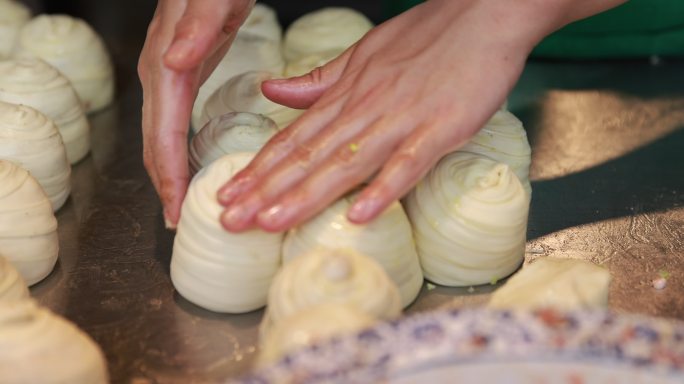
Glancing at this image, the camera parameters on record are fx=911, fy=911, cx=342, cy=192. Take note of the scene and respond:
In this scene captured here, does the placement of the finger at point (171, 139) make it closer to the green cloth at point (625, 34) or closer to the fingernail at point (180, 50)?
the fingernail at point (180, 50)

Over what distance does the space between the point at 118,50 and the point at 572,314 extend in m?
2.29

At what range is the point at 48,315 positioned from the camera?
4.62ft

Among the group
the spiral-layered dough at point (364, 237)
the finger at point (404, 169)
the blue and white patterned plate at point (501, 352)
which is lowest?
the spiral-layered dough at point (364, 237)

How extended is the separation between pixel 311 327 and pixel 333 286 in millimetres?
171

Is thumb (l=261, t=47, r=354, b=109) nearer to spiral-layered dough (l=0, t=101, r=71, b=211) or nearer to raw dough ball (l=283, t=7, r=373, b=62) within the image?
spiral-layered dough (l=0, t=101, r=71, b=211)

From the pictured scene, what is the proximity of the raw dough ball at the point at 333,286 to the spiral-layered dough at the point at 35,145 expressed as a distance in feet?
2.73

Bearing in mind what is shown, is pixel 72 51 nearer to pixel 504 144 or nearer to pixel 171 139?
pixel 171 139

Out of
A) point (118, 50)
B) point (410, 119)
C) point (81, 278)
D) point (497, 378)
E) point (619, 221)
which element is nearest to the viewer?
point (497, 378)

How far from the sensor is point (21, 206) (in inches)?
70.8

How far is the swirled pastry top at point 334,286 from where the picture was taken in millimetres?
1414

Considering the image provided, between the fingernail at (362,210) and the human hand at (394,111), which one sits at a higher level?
the human hand at (394,111)

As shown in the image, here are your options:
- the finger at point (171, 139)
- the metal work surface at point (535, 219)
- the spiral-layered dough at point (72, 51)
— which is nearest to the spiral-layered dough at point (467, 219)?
the metal work surface at point (535, 219)

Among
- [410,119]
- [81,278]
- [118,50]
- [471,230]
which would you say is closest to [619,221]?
[471,230]

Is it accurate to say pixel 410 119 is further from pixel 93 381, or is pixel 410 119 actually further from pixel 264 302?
pixel 93 381
